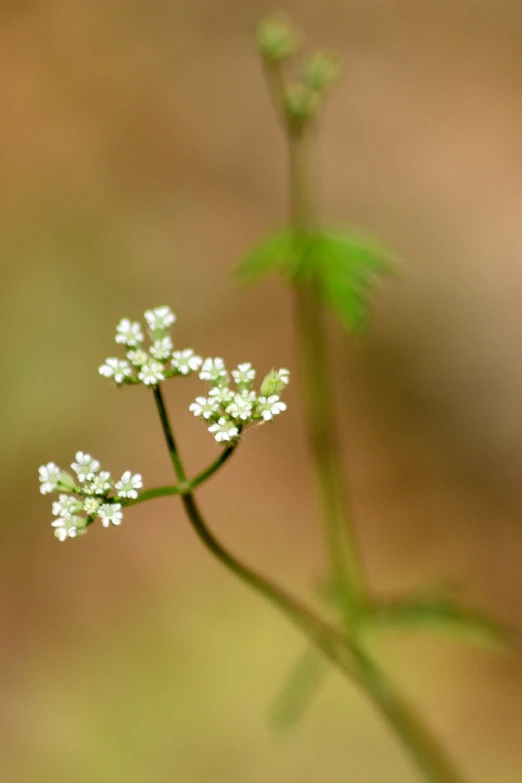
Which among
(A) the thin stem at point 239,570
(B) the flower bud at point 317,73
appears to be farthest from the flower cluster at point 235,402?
(B) the flower bud at point 317,73

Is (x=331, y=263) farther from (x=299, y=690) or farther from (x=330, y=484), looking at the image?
(x=299, y=690)

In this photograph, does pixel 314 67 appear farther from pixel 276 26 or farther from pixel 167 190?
pixel 167 190

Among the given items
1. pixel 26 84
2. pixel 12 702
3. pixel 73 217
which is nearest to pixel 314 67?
pixel 73 217

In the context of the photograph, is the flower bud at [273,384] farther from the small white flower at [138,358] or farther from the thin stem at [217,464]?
the small white flower at [138,358]

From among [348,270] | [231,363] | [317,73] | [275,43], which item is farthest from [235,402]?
[231,363]

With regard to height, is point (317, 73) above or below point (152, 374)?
above

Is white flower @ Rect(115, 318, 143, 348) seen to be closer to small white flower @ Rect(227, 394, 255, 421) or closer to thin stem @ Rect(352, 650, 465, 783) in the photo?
small white flower @ Rect(227, 394, 255, 421)
